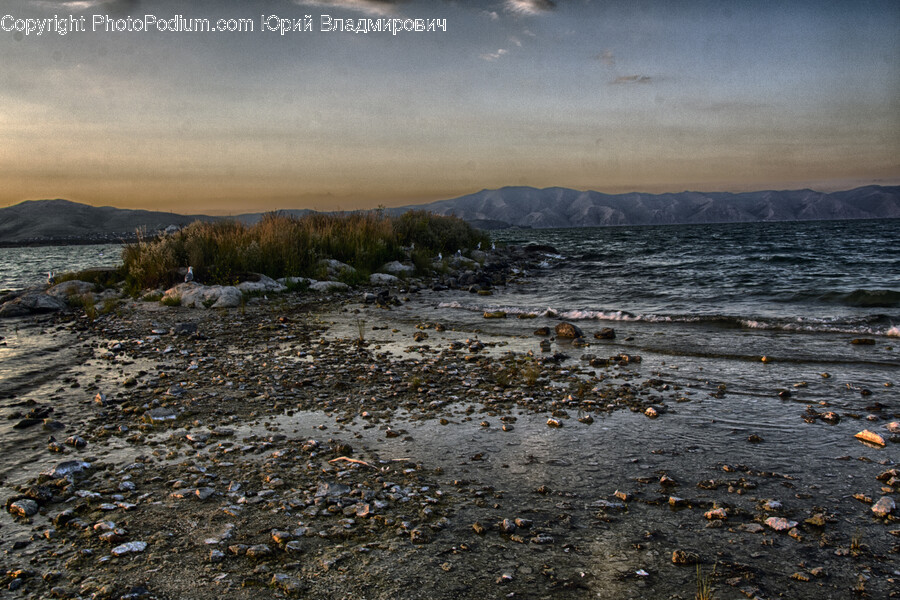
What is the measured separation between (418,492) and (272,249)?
16022 mm

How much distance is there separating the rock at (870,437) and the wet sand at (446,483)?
0.27 feet

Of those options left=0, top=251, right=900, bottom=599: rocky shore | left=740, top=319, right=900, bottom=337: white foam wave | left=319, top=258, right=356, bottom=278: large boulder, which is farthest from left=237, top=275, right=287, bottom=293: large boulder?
left=740, top=319, right=900, bottom=337: white foam wave

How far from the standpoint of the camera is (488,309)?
14734 millimetres

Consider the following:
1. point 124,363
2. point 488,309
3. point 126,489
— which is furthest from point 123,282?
point 126,489

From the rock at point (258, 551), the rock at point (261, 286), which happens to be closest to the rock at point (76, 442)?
the rock at point (258, 551)

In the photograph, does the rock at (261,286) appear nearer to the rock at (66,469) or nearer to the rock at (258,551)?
the rock at (66,469)

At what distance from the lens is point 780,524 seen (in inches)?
142

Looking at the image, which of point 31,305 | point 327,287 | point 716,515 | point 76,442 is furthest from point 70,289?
point 716,515

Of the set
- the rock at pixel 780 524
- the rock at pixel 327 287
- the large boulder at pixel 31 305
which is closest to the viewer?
the rock at pixel 780 524

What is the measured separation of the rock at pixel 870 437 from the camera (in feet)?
16.5

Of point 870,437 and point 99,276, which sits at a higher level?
point 99,276

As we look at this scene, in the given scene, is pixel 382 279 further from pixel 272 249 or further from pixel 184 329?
pixel 184 329

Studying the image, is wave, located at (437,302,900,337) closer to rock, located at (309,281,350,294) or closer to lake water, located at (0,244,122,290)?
rock, located at (309,281,350,294)

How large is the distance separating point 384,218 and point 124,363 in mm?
17032
